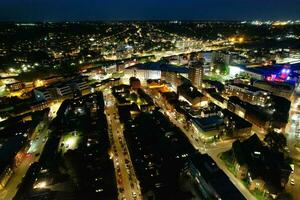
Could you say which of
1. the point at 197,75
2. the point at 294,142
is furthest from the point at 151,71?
the point at 294,142

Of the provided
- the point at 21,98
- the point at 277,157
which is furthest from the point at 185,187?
the point at 21,98

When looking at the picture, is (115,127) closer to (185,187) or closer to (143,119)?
(143,119)

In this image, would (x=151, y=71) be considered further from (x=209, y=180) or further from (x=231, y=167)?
(x=209, y=180)

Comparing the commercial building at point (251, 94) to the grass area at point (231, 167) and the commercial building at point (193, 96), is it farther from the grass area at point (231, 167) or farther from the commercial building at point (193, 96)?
the grass area at point (231, 167)

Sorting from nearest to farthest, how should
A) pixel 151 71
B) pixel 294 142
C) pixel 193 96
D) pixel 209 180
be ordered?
pixel 209 180
pixel 294 142
pixel 193 96
pixel 151 71

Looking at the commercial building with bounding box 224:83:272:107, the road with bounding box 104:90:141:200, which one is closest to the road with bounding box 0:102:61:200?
the road with bounding box 104:90:141:200

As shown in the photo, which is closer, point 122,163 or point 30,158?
point 122,163
